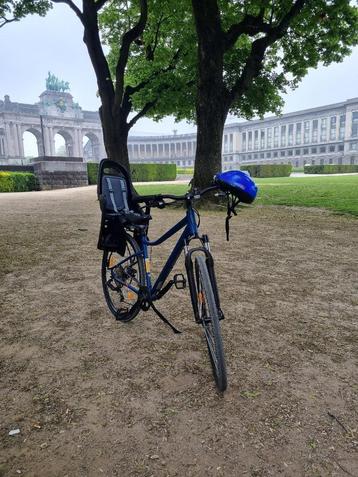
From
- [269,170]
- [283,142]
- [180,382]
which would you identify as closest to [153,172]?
[269,170]

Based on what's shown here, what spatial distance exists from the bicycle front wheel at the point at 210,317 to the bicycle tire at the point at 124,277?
708mm

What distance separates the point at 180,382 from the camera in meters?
2.48

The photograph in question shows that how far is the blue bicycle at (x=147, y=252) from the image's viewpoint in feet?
7.96

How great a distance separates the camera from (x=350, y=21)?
13438 millimetres

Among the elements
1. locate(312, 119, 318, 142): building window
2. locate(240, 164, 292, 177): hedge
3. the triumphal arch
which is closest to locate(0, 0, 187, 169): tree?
locate(240, 164, 292, 177): hedge

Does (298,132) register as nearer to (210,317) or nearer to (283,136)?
(283,136)

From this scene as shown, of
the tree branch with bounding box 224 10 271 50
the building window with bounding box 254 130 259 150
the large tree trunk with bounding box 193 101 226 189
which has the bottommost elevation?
the large tree trunk with bounding box 193 101 226 189

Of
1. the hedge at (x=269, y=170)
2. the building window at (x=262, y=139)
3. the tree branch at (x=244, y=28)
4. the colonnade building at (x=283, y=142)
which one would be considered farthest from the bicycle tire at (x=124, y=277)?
the building window at (x=262, y=139)

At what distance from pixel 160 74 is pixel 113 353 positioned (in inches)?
582

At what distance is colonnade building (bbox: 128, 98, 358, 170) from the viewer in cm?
9581

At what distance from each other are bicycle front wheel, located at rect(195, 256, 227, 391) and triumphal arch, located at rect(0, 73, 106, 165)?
88428 mm

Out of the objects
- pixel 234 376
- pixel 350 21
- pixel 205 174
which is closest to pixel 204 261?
pixel 234 376

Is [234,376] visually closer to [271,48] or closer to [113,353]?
[113,353]

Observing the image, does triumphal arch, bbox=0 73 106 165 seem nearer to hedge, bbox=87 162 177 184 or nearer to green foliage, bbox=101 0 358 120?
hedge, bbox=87 162 177 184
